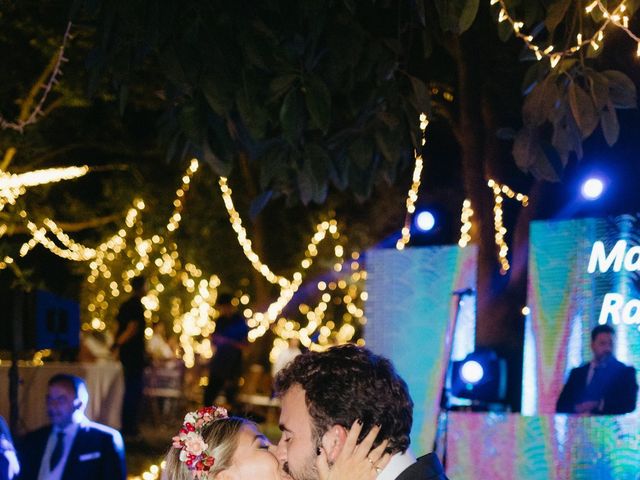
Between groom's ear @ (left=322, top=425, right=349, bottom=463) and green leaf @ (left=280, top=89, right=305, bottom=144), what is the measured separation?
5.88ft

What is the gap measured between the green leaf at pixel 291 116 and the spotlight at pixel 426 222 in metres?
1.99

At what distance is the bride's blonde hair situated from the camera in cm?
360

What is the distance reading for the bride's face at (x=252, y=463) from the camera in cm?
357

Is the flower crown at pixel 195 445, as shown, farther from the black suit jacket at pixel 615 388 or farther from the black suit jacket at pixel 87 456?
the black suit jacket at pixel 87 456

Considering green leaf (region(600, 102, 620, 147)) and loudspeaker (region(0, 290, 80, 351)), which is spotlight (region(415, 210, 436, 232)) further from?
loudspeaker (region(0, 290, 80, 351))

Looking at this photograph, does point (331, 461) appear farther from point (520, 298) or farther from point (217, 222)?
point (217, 222)

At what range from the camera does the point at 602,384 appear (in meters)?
5.21

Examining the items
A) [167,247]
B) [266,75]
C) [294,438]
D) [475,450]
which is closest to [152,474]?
[475,450]

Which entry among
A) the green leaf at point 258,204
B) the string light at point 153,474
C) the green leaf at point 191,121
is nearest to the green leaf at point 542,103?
the green leaf at point 258,204

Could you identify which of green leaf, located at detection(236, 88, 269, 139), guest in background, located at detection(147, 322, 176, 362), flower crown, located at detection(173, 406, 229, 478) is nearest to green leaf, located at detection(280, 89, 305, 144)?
green leaf, located at detection(236, 88, 269, 139)

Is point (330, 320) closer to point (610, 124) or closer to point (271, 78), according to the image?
point (271, 78)

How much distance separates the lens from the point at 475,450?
5.73m

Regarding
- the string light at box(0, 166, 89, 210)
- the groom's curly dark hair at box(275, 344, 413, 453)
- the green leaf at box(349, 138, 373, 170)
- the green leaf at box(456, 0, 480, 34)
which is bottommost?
the groom's curly dark hair at box(275, 344, 413, 453)

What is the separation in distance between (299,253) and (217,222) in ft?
4.96
